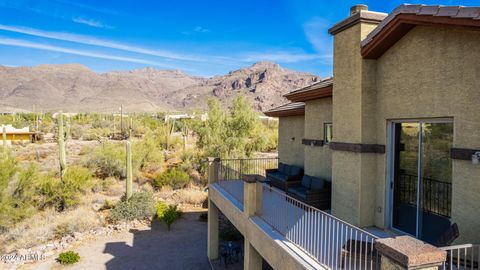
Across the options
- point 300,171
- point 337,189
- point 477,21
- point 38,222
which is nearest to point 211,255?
point 300,171

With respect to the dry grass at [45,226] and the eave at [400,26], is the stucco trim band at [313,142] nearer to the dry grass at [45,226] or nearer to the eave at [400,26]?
the eave at [400,26]

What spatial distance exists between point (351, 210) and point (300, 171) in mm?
4882

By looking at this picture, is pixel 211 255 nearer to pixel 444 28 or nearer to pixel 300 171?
pixel 300 171

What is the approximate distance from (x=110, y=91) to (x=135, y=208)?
10759cm

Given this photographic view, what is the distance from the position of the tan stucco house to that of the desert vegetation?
1300 centimetres

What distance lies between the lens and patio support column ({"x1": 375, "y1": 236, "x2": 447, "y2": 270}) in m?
3.16

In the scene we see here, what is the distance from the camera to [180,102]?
131125 millimetres

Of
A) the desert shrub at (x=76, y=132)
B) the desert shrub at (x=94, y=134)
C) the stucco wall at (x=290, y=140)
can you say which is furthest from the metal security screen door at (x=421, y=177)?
the desert shrub at (x=76, y=132)

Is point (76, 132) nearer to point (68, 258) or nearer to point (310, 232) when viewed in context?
point (68, 258)

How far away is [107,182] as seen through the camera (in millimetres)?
25391

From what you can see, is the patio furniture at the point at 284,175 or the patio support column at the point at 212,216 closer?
the patio furniture at the point at 284,175

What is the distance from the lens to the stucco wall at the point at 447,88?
5.62 meters

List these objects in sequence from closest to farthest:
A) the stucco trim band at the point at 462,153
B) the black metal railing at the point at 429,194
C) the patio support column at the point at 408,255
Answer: the patio support column at the point at 408,255
the stucco trim band at the point at 462,153
the black metal railing at the point at 429,194

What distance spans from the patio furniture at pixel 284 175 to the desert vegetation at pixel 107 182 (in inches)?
295
